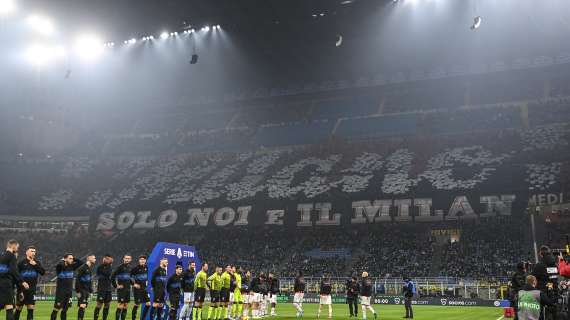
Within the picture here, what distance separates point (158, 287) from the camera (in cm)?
1823

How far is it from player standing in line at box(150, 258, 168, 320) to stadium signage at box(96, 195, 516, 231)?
30.5 meters

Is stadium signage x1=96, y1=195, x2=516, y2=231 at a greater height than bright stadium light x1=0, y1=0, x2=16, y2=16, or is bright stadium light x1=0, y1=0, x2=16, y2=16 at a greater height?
bright stadium light x1=0, y1=0, x2=16, y2=16

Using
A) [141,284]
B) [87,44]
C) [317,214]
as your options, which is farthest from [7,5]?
[141,284]

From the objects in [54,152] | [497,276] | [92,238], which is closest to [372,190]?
[497,276]

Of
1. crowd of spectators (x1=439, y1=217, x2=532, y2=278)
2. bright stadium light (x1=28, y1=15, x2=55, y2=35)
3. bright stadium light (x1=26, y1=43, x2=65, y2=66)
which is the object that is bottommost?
crowd of spectators (x1=439, y1=217, x2=532, y2=278)

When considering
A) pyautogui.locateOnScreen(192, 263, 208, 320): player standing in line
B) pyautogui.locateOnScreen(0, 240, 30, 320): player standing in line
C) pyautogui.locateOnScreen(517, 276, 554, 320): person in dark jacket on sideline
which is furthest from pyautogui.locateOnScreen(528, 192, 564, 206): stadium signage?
pyautogui.locateOnScreen(0, 240, 30, 320): player standing in line

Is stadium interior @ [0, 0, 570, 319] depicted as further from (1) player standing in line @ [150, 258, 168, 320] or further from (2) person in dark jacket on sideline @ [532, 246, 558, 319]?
(1) player standing in line @ [150, 258, 168, 320]

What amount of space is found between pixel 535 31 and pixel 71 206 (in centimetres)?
5009

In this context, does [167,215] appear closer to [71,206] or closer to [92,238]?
[92,238]

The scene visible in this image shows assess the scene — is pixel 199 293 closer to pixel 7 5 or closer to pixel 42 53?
pixel 7 5

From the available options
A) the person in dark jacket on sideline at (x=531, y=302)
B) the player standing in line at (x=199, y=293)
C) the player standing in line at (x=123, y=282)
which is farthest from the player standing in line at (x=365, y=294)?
the person in dark jacket on sideline at (x=531, y=302)

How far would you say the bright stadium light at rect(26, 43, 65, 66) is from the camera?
4609 centimetres

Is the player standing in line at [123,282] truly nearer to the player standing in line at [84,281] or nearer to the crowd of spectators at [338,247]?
the player standing in line at [84,281]

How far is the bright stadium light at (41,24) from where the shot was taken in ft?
141
